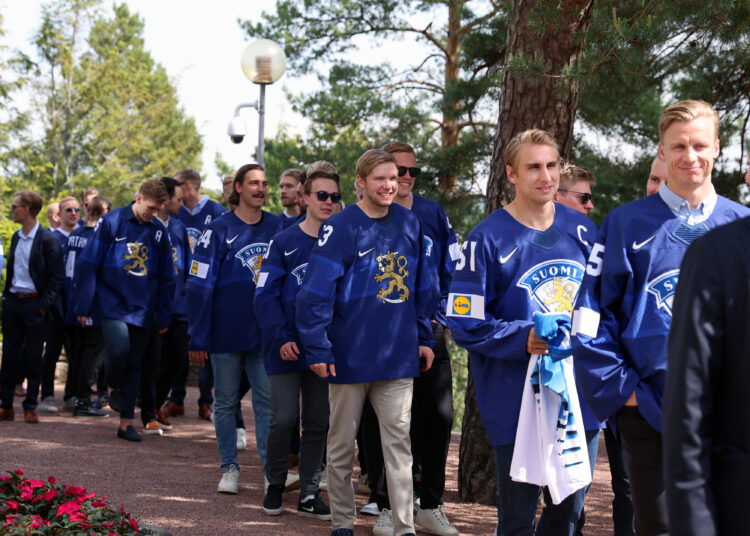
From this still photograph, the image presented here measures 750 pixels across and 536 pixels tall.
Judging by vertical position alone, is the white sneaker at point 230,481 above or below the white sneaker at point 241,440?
A: below

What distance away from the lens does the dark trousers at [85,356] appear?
398 inches

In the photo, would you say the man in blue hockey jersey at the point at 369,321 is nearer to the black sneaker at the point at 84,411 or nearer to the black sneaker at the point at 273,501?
the black sneaker at the point at 273,501

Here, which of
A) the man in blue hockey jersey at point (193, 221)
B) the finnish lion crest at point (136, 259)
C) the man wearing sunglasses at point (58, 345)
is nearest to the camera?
the finnish lion crest at point (136, 259)

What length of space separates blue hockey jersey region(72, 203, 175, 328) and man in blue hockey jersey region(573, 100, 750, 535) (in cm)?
586

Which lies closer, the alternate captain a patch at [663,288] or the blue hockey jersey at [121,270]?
the alternate captain a patch at [663,288]

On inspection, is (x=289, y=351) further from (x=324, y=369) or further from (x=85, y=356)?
(x=85, y=356)

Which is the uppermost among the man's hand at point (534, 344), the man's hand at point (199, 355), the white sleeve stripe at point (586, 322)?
the white sleeve stripe at point (586, 322)

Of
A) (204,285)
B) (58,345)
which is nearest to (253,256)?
(204,285)

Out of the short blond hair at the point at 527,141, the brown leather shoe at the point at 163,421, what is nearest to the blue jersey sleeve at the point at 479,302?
the short blond hair at the point at 527,141

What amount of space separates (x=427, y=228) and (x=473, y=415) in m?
1.53

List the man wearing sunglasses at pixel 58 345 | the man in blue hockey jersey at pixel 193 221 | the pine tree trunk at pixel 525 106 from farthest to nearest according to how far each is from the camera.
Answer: the man wearing sunglasses at pixel 58 345, the man in blue hockey jersey at pixel 193 221, the pine tree trunk at pixel 525 106

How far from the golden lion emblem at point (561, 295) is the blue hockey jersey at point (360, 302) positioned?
3.97 ft

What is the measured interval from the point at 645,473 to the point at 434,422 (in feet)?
8.90

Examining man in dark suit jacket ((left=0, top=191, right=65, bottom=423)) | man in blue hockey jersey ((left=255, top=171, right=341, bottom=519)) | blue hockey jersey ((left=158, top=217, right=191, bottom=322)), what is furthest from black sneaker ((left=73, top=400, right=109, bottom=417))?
man in blue hockey jersey ((left=255, top=171, right=341, bottom=519))
